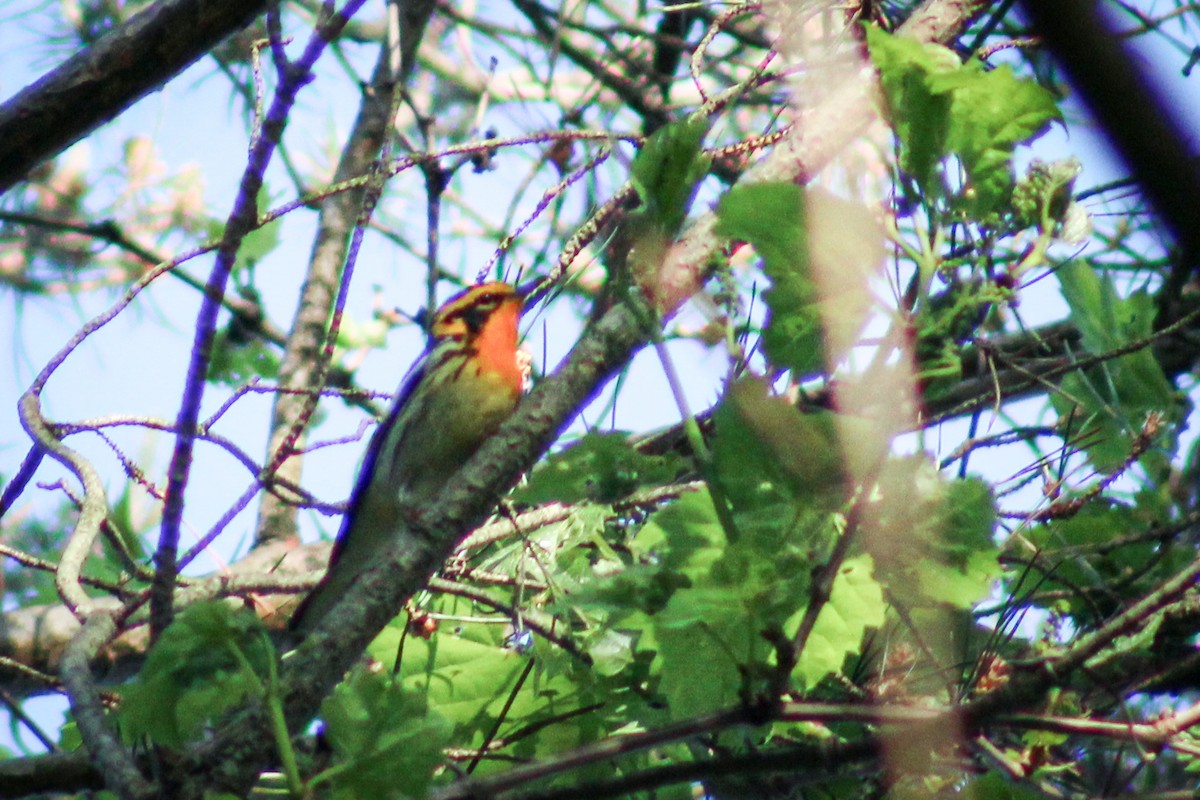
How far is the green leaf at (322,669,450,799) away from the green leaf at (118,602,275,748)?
4.9 inches

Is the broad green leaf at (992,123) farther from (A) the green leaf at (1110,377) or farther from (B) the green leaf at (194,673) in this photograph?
(A) the green leaf at (1110,377)

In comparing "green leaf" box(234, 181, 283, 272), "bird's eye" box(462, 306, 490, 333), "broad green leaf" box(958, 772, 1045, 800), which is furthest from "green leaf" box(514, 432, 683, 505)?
"green leaf" box(234, 181, 283, 272)

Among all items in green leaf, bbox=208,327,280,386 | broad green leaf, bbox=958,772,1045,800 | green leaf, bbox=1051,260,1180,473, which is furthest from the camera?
green leaf, bbox=208,327,280,386

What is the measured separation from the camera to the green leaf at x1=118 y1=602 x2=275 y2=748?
1.65 meters

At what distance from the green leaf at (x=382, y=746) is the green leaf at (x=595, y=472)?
0.37 metres

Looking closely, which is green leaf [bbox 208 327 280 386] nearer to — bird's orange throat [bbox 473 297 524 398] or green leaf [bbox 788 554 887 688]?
bird's orange throat [bbox 473 297 524 398]

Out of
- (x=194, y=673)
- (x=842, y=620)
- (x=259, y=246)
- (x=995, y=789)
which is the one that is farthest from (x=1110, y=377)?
(x=259, y=246)

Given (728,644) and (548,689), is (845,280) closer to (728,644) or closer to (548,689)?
(728,644)

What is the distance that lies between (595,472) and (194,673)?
2.10ft

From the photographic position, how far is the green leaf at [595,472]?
1.75 meters

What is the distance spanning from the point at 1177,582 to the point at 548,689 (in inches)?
54.3

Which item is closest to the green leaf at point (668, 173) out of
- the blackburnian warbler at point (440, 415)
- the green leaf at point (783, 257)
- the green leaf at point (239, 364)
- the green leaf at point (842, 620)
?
the green leaf at point (783, 257)

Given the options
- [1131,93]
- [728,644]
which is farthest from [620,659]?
[1131,93]

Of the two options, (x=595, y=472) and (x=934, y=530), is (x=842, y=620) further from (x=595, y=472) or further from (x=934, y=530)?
(x=595, y=472)
